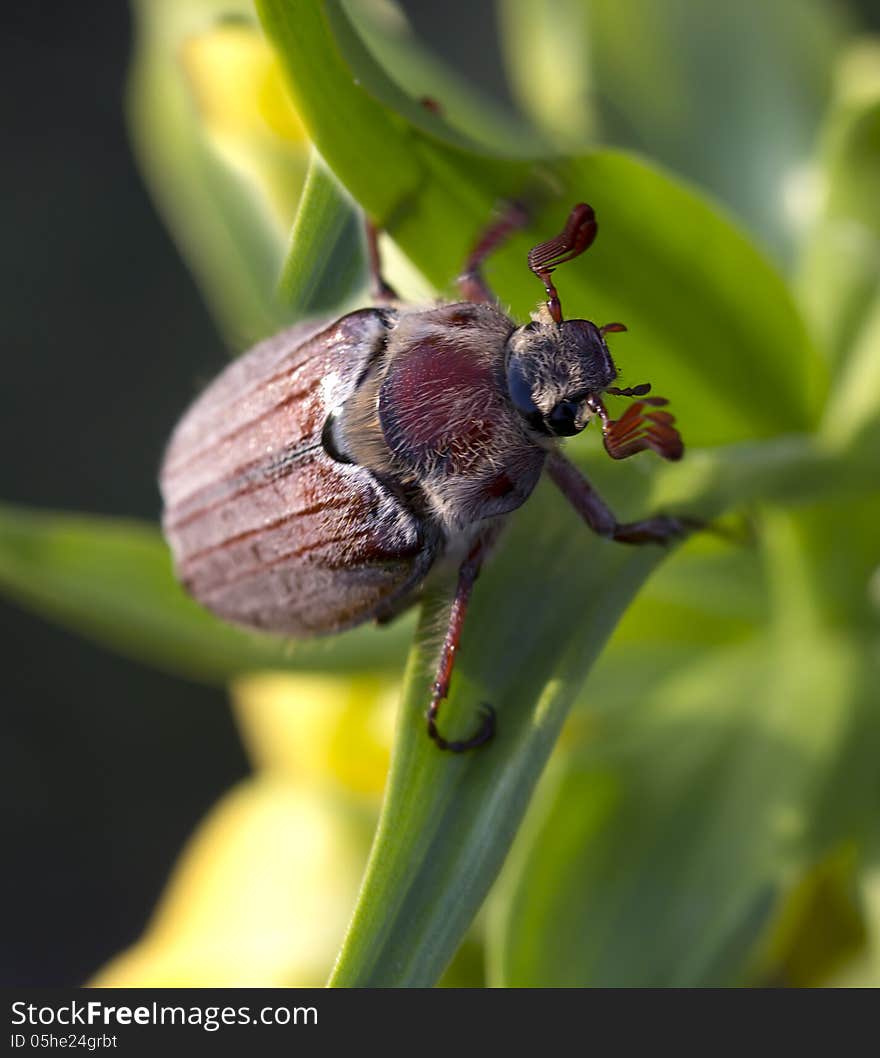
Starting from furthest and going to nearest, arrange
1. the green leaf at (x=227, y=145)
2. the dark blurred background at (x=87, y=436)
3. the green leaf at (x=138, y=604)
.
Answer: the dark blurred background at (x=87, y=436), the green leaf at (x=227, y=145), the green leaf at (x=138, y=604)

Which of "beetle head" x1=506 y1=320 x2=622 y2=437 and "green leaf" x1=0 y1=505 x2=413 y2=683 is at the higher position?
"beetle head" x1=506 y1=320 x2=622 y2=437

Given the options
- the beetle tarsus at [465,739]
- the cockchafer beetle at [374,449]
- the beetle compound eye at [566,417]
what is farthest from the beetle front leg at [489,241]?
the beetle tarsus at [465,739]

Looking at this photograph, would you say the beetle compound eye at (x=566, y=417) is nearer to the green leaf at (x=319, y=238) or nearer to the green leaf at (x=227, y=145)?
the green leaf at (x=319, y=238)

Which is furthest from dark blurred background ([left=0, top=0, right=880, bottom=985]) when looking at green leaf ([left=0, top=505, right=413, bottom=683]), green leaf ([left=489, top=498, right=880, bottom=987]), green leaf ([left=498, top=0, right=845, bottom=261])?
green leaf ([left=489, top=498, right=880, bottom=987])

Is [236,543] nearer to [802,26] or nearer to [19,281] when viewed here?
[802,26]

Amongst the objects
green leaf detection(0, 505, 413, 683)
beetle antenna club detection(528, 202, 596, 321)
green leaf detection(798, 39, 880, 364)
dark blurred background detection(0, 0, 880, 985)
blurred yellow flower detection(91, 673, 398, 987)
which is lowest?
dark blurred background detection(0, 0, 880, 985)

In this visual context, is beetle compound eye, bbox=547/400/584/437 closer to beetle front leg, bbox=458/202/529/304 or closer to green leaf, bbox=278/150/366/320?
beetle front leg, bbox=458/202/529/304

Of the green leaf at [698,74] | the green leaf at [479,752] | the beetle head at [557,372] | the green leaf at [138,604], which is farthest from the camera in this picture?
the green leaf at [698,74]
